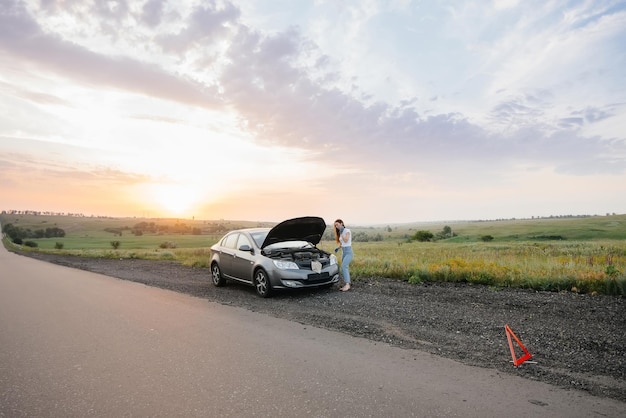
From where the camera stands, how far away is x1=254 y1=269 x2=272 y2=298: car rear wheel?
10086 millimetres

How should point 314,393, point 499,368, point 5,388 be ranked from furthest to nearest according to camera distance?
point 499,368 < point 5,388 < point 314,393

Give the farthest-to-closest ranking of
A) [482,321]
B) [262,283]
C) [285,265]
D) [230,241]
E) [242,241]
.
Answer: [230,241]
[242,241]
[262,283]
[285,265]
[482,321]

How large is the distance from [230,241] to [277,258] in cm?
249

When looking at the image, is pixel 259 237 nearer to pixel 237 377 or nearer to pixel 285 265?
pixel 285 265

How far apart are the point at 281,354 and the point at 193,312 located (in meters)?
3.67

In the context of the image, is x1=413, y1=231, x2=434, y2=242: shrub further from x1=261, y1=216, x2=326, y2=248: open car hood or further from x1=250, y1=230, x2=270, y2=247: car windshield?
x1=250, y1=230, x2=270, y2=247: car windshield

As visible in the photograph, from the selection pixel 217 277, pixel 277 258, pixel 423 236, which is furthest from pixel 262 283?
pixel 423 236

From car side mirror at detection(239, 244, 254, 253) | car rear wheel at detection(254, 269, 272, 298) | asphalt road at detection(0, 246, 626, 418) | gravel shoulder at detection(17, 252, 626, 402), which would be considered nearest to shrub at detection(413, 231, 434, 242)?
gravel shoulder at detection(17, 252, 626, 402)

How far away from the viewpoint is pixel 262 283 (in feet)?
33.9

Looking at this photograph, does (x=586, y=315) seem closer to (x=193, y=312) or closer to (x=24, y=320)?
(x=193, y=312)

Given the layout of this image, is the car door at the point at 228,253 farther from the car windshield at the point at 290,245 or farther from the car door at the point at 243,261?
the car windshield at the point at 290,245

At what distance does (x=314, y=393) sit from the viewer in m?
4.14

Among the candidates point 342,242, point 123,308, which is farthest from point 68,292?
point 342,242

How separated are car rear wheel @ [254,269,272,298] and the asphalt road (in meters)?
2.49
